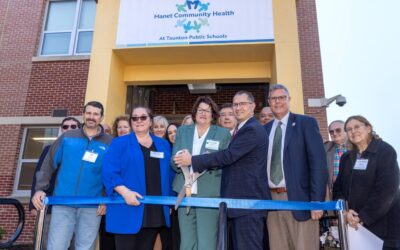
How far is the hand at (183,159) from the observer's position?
2.81 meters

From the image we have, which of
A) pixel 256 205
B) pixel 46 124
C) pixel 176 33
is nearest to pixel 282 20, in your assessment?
pixel 176 33

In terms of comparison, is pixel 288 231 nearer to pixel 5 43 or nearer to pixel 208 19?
pixel 208 19

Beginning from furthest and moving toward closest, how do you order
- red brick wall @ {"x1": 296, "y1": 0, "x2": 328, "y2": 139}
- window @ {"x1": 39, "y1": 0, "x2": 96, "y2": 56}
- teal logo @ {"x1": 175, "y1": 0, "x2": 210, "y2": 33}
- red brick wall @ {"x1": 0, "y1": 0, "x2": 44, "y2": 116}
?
window @ {"x1": 39, "y1": 0, "x2": 96, "y2": 56} < red brick wall @ {"x1": 0, "y1": 0, "x2": 44, "y2": 116} < red brick wall @ {"x1": 296, "y1": 0, "x2": 328, "y2": 139} < teal logo @ {"x1": 175, "y1": 0, "x2": 210, "y2": 33}

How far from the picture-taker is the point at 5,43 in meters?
9.68

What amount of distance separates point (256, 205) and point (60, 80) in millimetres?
7883

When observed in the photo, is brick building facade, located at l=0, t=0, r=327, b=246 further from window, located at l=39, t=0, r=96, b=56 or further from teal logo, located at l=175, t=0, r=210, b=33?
teal logo, located at l=175, t=0, r=210, b=33

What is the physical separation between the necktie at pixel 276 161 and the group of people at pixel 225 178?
10 millimetres

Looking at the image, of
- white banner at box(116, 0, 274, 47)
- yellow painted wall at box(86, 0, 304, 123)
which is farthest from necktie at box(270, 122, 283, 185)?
white banner at box(116, 0, 274, 47)

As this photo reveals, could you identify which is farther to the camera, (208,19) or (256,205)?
(208,19)

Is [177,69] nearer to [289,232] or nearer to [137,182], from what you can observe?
[137,182]

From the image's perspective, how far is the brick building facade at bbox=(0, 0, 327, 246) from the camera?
8453mm

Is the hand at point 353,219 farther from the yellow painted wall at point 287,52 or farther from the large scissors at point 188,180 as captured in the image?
the yellow painted wall at point 287,52

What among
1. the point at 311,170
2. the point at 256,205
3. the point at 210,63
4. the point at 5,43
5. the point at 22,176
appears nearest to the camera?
the point at 256,205

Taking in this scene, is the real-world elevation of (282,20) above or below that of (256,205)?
above
